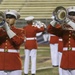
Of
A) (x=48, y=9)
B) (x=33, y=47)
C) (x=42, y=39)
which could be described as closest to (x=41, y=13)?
(x=48, y=9)

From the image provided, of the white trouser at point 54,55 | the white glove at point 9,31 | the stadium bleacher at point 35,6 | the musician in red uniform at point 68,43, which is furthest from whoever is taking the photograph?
the stadium bleacher at point 35,6

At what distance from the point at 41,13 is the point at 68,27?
19623 millimetres

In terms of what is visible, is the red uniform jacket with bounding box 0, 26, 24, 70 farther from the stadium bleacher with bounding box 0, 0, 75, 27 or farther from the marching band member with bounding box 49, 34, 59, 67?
the stadium bleacher with bounding box 0, 0, 75, 27

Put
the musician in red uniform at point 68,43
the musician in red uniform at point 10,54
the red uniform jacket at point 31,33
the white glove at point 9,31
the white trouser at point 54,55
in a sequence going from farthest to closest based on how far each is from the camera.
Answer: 1. the white trouser at point 54,55
2. the red uniform jacket at point 31,33
3. the musician in red uniform at point 68,43
4. the musician in red uniform at point 10,54
5. the white glove at point 9,31

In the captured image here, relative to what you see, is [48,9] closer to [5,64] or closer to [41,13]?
[41,13]

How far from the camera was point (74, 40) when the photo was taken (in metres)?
5.58

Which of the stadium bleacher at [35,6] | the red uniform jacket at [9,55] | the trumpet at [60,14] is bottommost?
the stadium bleacher at [35,6]

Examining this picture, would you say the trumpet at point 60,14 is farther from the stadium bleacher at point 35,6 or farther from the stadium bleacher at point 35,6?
the stadium bleacher at point 35,6

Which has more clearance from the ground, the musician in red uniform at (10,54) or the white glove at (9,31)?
the white glove at (9,31)

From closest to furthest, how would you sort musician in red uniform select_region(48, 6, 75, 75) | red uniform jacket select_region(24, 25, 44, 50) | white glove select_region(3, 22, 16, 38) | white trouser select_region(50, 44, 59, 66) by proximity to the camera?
white glove select_region(3, 22, 16, 38), musician in red uniform select_region(48, 6, 75, 75), red uniform jacket select_region(24, 25, 44, 50), white trouser select_region(50, 44, 59, 66)

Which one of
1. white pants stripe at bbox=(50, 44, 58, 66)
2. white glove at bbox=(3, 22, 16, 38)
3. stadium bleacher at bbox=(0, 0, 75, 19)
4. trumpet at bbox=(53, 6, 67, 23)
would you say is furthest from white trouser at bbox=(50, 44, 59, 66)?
stadium bleacher at bbox=(0, 0, 75, 19)

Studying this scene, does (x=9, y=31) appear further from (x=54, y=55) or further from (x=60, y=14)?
(x=54, y=55)

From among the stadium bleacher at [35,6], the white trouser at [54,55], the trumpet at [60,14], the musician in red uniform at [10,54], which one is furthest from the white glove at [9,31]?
the stadium bleacher at [35,6]

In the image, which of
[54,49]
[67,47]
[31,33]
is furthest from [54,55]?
[67,47]
